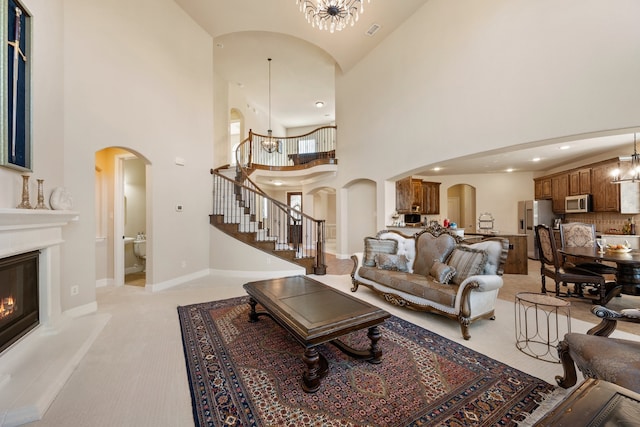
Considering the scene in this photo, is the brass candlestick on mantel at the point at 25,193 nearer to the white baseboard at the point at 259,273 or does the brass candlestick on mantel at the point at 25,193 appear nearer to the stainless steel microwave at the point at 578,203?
the white baseboard at the point at 259,273

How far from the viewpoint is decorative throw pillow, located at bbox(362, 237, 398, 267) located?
13.5 ft

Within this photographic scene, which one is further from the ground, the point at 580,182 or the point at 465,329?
the point at 580,182

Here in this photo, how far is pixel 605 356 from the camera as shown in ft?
4.64

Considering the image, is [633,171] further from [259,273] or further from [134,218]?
[134,218]

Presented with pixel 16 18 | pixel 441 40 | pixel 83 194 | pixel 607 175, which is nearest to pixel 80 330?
pixel 83 194

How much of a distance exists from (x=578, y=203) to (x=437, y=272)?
575 centimetres

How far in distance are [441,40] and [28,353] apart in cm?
679

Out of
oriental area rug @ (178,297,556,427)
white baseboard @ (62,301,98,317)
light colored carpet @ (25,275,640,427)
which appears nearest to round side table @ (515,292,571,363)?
light colored carpet @ (25,275,640,427)

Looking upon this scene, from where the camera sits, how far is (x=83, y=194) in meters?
3.32

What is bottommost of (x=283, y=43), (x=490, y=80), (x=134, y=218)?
(x=134, y=218)

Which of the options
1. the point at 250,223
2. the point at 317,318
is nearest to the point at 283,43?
A: the point at 250,223

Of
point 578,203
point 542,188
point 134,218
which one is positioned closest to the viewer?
point 134,218

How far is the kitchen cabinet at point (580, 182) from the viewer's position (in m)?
6.06

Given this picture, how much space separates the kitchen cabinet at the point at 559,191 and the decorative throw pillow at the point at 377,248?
19.2ft
